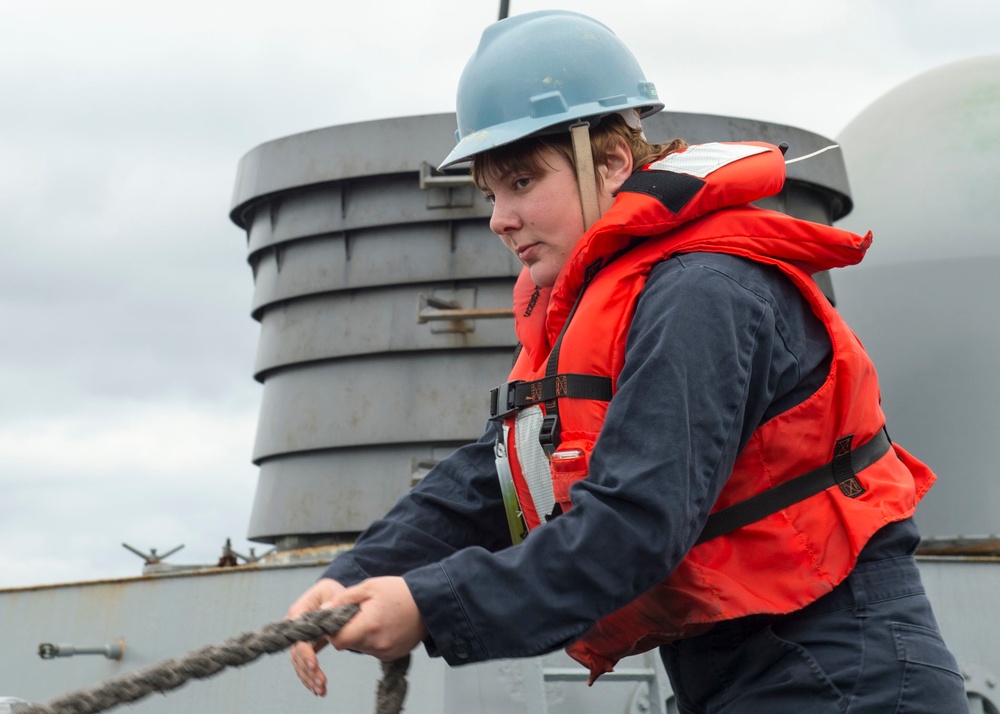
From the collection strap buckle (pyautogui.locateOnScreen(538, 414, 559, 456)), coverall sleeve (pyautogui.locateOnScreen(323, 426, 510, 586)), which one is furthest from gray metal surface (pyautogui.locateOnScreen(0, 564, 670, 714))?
strap buckle (pyautogui.locateOnScreen(538, 414, 559, 456))

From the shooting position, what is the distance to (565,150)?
1.85 m

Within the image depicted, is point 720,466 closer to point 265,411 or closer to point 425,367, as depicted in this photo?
point 425,367

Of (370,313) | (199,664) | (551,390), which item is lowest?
(199,664)

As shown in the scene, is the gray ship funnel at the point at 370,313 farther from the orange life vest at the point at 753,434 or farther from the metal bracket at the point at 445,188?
the orange life vest at the point at 753,434

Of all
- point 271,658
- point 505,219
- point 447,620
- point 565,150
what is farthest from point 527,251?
point 271,658

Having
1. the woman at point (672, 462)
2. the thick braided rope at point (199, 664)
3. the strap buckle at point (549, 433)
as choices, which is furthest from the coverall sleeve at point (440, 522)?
the thick braided rope at point (199, 664)

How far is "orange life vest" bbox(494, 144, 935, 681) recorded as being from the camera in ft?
5.08

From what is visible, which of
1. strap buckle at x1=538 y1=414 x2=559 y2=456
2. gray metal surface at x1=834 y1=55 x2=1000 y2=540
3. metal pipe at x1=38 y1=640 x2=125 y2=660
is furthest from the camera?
gray metal surface at x1=834 y1=55 x2=1000 y2=540

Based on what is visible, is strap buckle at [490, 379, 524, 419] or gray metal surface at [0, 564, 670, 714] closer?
strap buckle at [490, 379, 524, 419]

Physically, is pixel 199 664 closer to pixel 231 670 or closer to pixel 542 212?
pixel 542 212

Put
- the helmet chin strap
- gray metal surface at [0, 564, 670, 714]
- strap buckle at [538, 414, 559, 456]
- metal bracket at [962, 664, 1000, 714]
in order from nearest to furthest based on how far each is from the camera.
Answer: strap buckle at [538, 414, 559, 456], the helmet chin strap, gray metal surface at [0, 564, 670, 714], metal bracket at [962, 664, 1000, 714]

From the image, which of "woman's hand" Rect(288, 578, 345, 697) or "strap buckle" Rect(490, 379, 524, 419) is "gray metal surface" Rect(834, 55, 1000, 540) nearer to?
"strap buckle" Rect(490, 379, 524, 419)

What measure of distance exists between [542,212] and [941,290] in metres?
5.62

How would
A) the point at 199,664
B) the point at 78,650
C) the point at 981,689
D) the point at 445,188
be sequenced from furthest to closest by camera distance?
1. the point at 445,188
2. the point at 78,650
3. the point at 981,689
4. the point at 199,664
